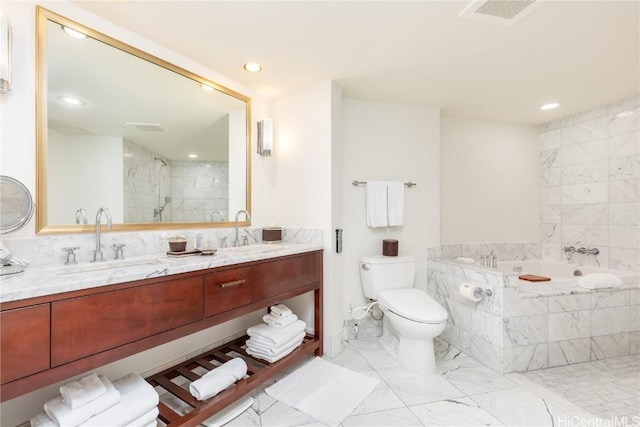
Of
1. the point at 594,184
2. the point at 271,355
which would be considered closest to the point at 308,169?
the point at 271,355

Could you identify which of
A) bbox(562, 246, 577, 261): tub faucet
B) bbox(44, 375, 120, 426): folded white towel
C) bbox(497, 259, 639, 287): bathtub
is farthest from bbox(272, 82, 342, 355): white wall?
bbox(562, 246, 577, 261): tub faucet

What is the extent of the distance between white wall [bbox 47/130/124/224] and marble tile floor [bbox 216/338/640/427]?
1326 millimetres

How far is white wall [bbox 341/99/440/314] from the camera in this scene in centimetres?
243

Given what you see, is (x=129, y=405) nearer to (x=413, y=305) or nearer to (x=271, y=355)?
(x=271, y=355)

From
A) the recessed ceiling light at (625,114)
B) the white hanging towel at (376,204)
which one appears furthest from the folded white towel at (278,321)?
the recessed ceiling light at (625,114)

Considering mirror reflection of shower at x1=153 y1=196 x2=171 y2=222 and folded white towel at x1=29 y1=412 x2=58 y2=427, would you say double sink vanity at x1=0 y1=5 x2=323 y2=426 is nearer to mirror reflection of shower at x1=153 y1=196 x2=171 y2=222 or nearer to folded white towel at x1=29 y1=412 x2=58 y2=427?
mirror reflection of shower at x1=153 y1=196 x2=171 y2=222

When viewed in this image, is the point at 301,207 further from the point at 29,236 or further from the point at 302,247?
the point at 29,236

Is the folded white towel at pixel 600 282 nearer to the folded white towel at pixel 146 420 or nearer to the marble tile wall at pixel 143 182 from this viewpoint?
the folded white towel at pixel 146 420

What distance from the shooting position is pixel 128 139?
5.20 ft

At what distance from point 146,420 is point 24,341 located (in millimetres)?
560

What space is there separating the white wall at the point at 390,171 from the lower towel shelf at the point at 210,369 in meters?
0.82

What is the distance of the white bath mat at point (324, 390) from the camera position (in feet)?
4.93

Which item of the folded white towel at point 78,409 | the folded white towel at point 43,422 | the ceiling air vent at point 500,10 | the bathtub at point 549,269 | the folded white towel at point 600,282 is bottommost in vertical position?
the folded white towel at point 43,422

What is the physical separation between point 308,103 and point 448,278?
1884mm
